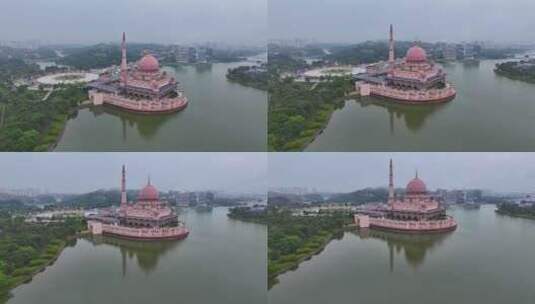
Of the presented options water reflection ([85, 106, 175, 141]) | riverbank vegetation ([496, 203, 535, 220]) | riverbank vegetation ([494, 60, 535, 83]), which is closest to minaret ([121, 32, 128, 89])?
water reflection ([85, 106, 175, 141])

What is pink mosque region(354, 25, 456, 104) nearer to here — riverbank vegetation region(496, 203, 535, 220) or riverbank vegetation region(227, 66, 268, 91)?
riverbank vegetation region(227, 66, 268, 91)

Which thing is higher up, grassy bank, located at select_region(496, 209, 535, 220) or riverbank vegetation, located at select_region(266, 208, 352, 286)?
grassy bank, located at select_region(496, 209, 535, 220)

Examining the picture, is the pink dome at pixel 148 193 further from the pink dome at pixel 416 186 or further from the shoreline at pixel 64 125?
the pink dome at pixel 416 186

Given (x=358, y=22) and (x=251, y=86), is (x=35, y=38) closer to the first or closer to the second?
(x=251, y=86)

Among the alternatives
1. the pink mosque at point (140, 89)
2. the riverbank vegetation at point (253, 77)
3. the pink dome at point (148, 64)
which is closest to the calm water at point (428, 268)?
the riverbank vegetation at point (253, 77)

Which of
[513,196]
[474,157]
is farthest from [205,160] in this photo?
[513,196]

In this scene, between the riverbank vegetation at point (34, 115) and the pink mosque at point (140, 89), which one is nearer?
the riverbank vegetation at point (34, 115)

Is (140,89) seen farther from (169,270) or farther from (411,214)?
(411,214)

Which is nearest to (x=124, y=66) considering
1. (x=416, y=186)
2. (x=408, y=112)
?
(x=408, y=112)
